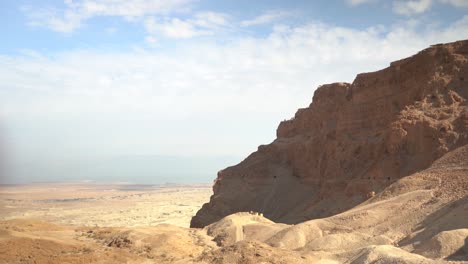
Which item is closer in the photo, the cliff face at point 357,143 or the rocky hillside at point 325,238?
the rocky hillside at point 325,238

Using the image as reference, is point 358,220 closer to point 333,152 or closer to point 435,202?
point 435,202

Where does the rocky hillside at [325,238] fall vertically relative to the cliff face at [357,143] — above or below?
below

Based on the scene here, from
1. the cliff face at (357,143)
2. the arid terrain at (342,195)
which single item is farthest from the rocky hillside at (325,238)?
the cliff face at (357,143)

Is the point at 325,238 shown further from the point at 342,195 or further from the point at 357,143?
the point at 357,143

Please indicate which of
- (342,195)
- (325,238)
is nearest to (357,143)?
(342,195)

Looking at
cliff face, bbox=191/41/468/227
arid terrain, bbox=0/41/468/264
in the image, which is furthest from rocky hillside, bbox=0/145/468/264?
cliff face, bbox=191/41/468/227

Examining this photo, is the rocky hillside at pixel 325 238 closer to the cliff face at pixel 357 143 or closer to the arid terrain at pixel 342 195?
the arid terrain at pixel 342 195

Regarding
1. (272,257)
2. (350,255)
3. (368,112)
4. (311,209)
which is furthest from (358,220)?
(368,112)
